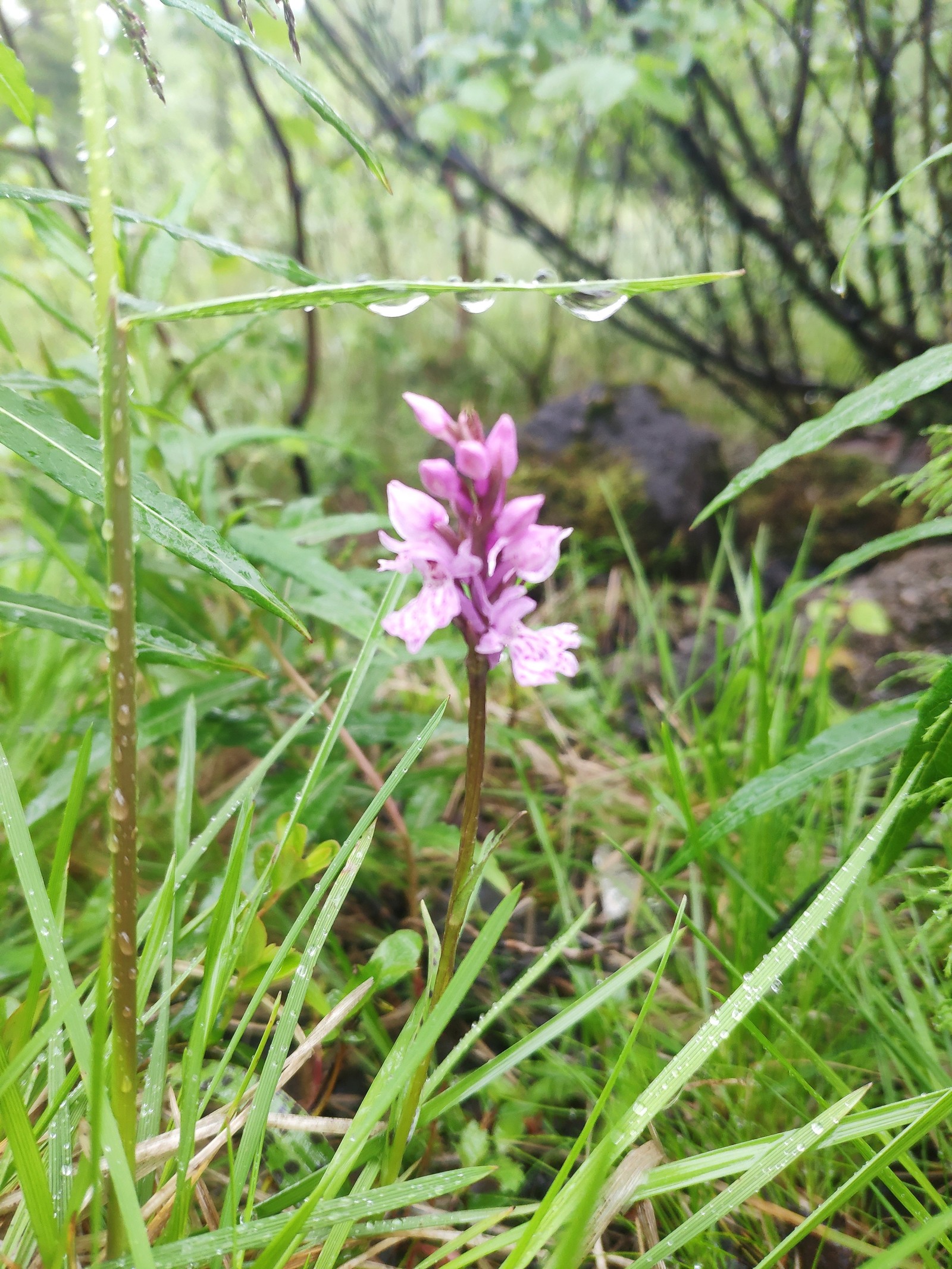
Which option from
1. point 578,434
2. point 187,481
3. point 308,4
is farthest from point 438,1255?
point 308,4

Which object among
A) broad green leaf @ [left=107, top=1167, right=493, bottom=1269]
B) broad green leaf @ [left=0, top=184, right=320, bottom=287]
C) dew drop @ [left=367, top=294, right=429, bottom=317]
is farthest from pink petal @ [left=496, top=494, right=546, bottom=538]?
broad green leaf @ [left=107, top=1167, right=493, bottom=1269]

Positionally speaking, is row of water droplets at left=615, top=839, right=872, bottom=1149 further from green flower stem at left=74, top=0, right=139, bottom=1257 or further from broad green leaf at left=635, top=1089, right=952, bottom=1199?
green flower stem at left=74, top=0, right=139, bottom=1257

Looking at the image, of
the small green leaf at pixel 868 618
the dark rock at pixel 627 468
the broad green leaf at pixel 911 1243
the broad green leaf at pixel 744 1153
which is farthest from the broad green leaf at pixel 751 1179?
the dark rock at pixel 627 468

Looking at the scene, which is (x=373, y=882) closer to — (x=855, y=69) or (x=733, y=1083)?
(x=733, y=1083)

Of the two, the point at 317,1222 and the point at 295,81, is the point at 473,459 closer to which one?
the point at 295,81

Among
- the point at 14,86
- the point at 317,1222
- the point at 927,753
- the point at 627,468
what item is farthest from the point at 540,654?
the point at 627,468

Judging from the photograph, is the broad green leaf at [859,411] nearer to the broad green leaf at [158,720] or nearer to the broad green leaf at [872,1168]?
the broad green leaf at [872,1168]
